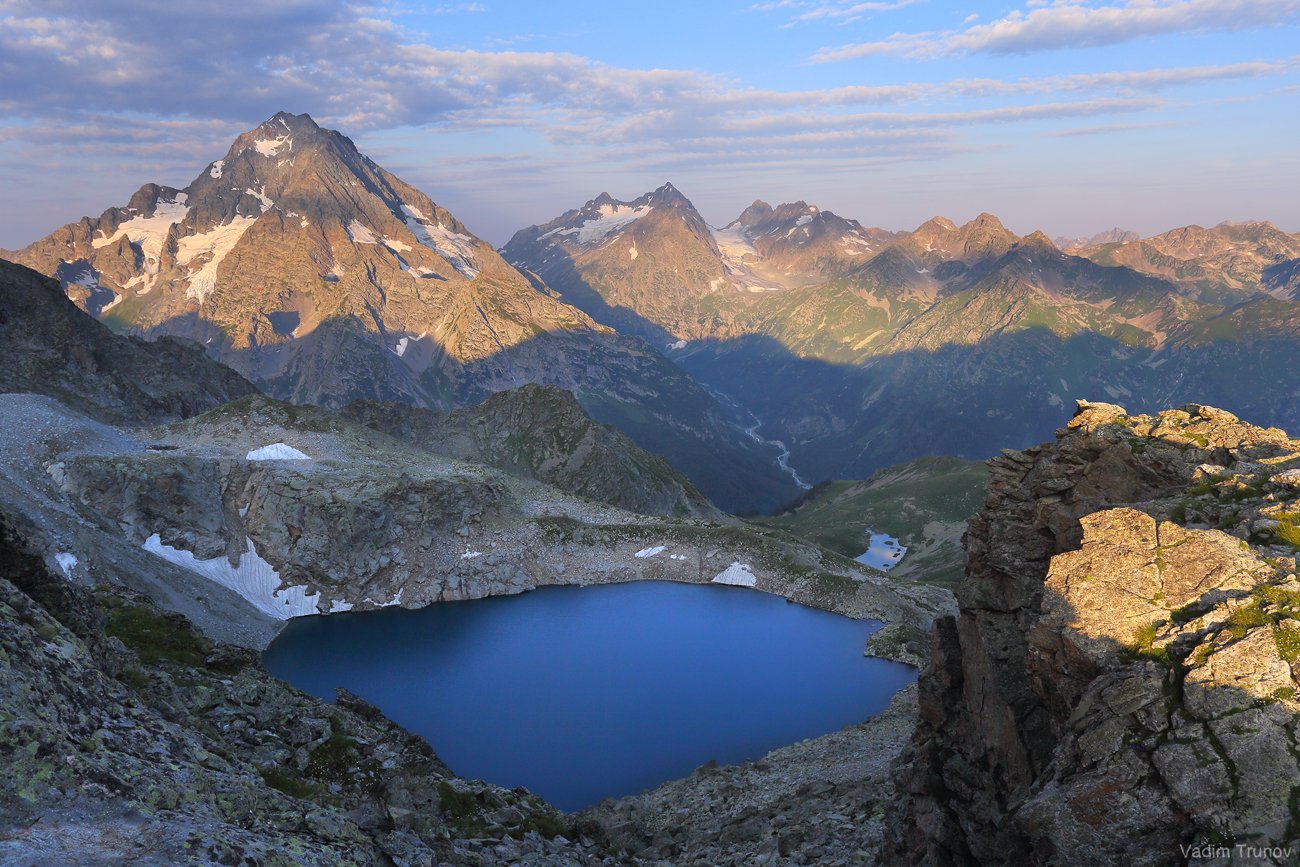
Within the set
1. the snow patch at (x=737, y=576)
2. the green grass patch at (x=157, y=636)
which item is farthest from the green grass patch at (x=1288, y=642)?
the snow patch at (x=737, y=576)

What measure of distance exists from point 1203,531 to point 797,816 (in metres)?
28.9

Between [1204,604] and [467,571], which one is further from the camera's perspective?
[467,571]

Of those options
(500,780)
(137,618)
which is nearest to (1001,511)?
(137,618)

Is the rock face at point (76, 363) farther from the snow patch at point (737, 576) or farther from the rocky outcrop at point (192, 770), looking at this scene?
the rocky outcrop at point (192, 770)

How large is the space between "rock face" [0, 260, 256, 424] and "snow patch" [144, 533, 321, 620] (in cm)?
4631

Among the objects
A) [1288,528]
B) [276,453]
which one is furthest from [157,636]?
[276,453]

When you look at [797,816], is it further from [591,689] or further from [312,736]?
[591,689]

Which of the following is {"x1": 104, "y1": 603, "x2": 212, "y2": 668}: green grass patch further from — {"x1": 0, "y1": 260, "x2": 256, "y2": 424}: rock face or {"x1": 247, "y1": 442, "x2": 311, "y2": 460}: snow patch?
{"x1": 0, "y1": 260, "x2": 256, "y2": 424}: rock face

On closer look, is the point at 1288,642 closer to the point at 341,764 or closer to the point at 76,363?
the point at 341,764

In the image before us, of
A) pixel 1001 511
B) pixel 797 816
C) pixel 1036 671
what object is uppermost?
pixel 1001 511

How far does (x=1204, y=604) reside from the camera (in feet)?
71.6

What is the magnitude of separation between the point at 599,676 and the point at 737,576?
39679mm

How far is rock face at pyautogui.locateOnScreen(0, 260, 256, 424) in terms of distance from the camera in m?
139

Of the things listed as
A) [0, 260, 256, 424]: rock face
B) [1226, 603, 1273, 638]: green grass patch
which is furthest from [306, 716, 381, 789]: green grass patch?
[0, 260, 256, 424]: rock face
